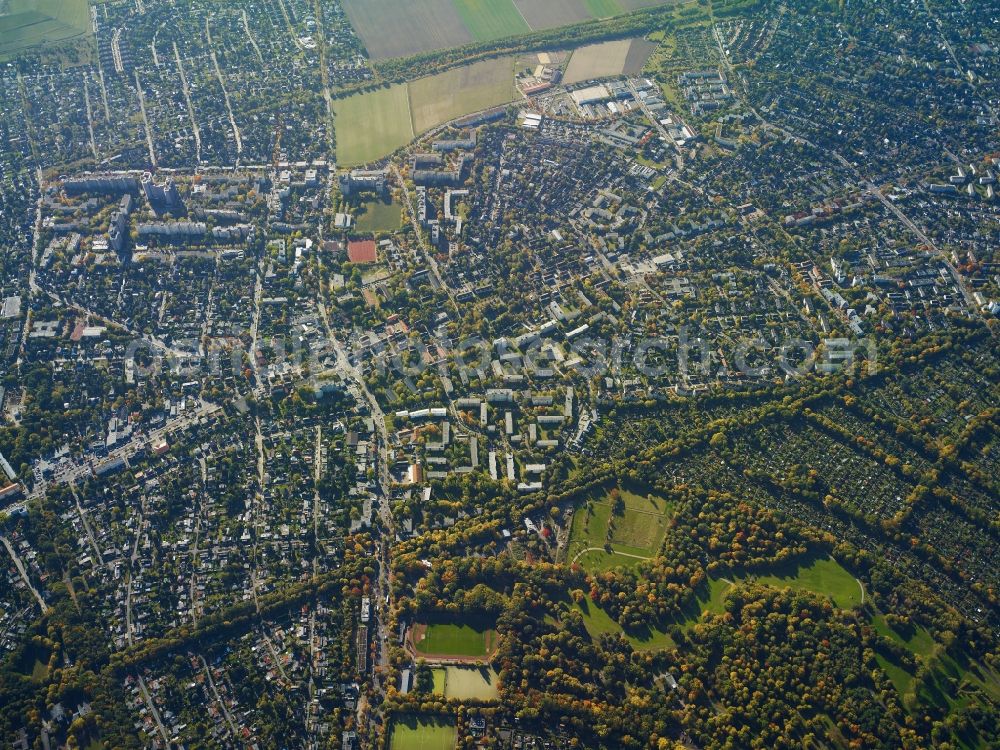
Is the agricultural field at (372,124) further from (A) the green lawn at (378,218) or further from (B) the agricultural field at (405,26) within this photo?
(B) the agricultural field at (405,26)

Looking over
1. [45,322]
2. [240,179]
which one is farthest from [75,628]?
[240,179]

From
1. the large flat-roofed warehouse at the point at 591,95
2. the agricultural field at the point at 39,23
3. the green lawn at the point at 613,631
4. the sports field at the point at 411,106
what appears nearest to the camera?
the green lawn at the point at 613,631

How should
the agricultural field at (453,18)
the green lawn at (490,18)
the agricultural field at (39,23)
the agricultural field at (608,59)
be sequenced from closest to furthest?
1. the agricultural field at (608,59)
2. the agricultural field at (39,23)
3. the agricultural field at (453,18)
4. the green lawn at (490,18)

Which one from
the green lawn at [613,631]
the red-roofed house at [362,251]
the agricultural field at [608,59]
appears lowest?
the green lawn at [613,631]

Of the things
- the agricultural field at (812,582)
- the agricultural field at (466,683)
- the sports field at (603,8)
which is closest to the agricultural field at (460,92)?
the sports field at (603,8)

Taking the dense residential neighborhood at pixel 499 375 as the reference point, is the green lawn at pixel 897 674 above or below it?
below

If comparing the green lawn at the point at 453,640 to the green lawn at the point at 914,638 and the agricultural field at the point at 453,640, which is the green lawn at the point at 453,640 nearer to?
the agricultural field at the point at 453,640

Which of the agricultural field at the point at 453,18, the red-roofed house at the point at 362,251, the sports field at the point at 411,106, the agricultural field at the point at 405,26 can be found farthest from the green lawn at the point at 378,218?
the agricultural field at the point at 453,18

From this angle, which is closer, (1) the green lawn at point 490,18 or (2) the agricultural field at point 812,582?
(2) the agricultural field at point 812,582

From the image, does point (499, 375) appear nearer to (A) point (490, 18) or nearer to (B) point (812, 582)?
(B) point (812, 582)
